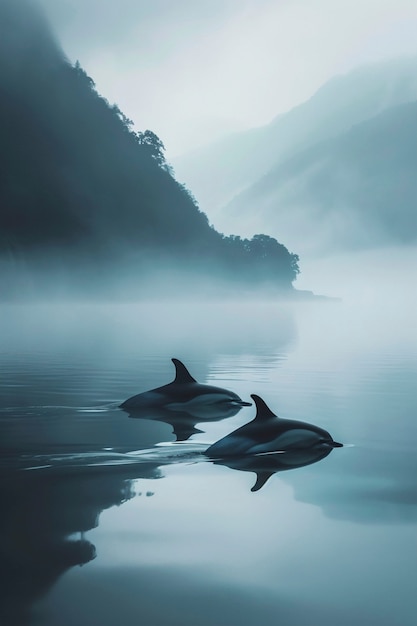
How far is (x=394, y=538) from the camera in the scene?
26.1 ft

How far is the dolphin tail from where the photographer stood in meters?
9.95

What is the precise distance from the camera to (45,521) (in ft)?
27.9

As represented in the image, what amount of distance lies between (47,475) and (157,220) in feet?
622

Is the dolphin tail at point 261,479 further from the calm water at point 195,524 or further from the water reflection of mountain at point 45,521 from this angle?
the water reflection of mountain at point 45,521

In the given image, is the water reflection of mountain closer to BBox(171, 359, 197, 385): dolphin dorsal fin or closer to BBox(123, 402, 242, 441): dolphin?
BBox(123, 402, 242, 441): dolphin

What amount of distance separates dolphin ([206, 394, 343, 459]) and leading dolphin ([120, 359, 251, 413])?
4.45 meters

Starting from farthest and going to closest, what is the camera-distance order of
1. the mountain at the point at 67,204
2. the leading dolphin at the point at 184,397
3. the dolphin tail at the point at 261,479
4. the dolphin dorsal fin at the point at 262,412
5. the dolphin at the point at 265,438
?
the mountain at the point at 67,204 < the leading dolphin at the point at 184,397 < the dolphin dorsal fin at the point at 262,412 < the dolphin at the point at 265,438 < the dolphin tail at the point at 261,479

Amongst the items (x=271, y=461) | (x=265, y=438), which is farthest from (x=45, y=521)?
(x=265, y=438)

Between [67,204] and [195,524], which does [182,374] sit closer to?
[195,524]

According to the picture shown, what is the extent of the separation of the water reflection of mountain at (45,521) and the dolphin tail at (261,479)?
1.32 meters

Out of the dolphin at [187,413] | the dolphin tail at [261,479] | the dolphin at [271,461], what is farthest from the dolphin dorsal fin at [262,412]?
the dolphin at [187,413]

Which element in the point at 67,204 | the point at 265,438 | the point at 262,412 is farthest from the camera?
the point at 67,204

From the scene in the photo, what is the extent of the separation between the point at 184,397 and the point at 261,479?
21.3ft

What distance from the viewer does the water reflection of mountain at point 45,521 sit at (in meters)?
6.66
